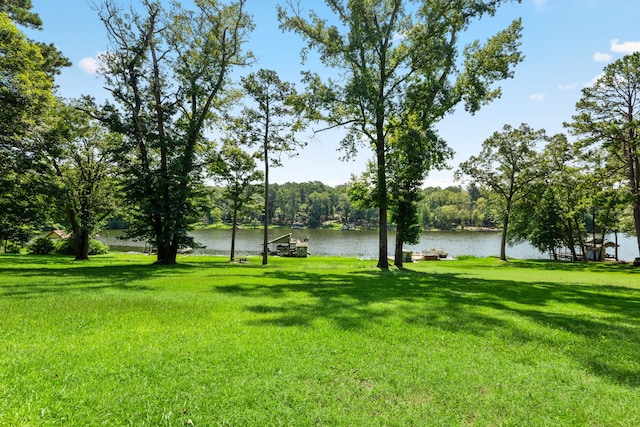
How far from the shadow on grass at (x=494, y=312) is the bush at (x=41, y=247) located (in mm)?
34235

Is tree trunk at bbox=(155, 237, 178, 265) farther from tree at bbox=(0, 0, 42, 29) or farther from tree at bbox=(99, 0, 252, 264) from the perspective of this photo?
tree at bbox=(0, 0, 42, 29)

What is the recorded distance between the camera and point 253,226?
125 meters

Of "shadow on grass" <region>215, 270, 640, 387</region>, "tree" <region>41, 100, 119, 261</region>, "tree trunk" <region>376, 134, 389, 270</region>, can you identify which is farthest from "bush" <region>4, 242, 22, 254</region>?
"tree trunk" <region>376, 134, 389, 270</region>

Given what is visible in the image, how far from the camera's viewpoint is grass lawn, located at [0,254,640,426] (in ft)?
11.8

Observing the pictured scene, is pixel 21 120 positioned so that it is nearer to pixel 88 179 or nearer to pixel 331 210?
pixel 88 179

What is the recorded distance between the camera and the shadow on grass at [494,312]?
18.4ft

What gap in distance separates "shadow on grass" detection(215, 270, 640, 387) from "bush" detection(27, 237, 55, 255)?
3423 cm

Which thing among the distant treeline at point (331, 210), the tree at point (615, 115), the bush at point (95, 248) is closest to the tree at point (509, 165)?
the tree at point (615, 115)

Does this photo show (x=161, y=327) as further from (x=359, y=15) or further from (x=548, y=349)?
(x=359, y=15)

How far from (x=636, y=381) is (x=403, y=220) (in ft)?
60.4

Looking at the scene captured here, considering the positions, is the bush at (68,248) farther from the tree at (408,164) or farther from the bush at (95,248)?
the tree at (408,164)

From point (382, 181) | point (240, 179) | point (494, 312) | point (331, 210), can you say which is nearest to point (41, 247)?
point (240, 179)

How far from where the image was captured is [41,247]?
1356 inches

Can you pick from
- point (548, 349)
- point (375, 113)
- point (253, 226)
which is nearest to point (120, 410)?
point (548, 349)
